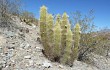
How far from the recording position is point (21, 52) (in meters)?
9.36

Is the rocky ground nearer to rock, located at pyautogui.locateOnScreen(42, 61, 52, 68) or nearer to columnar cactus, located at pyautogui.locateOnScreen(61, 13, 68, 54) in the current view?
rock, located at pyautogui.locateOnScreen(42, 61, 52, 68)

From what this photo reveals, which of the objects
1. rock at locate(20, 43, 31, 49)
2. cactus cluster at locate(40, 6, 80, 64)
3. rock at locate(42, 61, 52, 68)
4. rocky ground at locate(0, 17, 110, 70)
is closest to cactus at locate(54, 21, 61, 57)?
cactus cluster at locate(40, 6, 80, 64)

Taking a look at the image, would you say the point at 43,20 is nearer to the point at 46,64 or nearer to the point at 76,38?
the point at 76,38

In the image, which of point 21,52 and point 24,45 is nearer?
point 21,52

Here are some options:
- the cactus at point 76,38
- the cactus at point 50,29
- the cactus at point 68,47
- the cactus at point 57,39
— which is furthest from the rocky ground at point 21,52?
the cactus at point 50,29

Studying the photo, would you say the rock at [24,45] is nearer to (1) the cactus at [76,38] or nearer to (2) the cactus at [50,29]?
(2) the cactus at [50,29]

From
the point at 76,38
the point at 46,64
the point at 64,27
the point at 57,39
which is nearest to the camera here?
the point at 46,64

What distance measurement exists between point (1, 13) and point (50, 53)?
381cm

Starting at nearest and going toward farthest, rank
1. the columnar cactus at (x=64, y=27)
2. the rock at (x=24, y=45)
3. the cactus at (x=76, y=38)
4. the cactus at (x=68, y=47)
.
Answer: the cactus at (x=68, y=47)
the columnar cactus at (x=64, y=27)
the cactus at (x=76, y=38)
the rock at (x=24, y=45)

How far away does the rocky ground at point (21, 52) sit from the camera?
858 cm

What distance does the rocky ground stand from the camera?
858 cm

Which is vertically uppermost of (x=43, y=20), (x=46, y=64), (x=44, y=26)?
(x=43, y=20)

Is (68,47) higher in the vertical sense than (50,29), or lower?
lower

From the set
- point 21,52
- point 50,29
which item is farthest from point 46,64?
point 50,29
